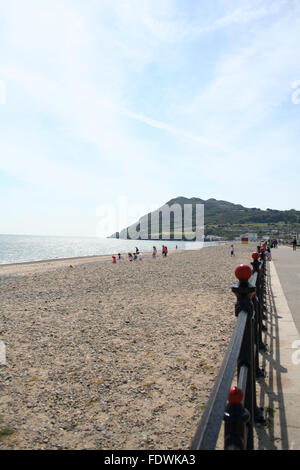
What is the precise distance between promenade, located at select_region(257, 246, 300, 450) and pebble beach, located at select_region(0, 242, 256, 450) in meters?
0.82

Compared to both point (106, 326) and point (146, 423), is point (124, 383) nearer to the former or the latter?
point (146, 423)

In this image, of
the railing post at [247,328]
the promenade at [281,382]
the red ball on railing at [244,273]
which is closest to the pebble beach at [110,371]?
the promenade at [281,382]

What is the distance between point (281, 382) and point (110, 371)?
266 cm

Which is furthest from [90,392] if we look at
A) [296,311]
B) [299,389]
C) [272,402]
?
[296,311]

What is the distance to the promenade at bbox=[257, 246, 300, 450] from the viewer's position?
2987mm

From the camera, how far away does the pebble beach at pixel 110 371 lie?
3.62 meters

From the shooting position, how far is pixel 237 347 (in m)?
1.92

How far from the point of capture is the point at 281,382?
406cm

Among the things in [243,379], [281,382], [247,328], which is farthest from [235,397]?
[281,382]

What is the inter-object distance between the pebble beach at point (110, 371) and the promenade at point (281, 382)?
2.70 feet

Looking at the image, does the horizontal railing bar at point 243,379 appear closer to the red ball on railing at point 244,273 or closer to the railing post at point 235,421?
the railing post at point 235,421

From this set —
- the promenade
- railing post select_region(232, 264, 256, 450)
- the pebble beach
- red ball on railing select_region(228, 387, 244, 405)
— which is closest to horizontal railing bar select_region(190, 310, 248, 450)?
red ball on railing select_region(228, 387, 244, 405)
